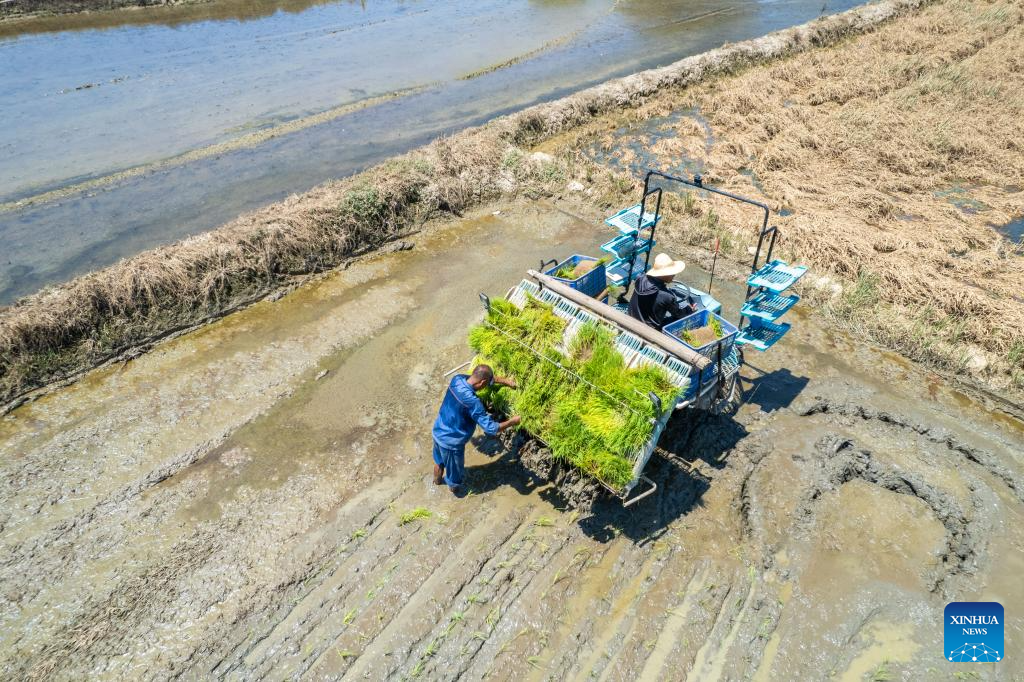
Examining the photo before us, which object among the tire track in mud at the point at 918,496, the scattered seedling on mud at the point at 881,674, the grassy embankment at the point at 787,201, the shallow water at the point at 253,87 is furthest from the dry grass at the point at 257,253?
the scattered seedling on mud at the point at 881,674

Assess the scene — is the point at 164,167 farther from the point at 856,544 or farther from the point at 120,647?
the point at 856,544

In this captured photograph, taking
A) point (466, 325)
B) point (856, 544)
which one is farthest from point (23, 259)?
point (856, 544)

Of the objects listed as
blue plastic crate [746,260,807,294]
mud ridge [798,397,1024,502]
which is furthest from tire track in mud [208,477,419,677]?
mud ridge [798,397,1024,502]

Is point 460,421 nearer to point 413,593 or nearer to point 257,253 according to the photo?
point 413,593

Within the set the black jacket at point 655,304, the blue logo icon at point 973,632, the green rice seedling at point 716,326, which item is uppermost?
the black jacket at point 655,304

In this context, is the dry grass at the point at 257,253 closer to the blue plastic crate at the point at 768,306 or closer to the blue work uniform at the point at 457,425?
the blue work uniform at the point at 457,425

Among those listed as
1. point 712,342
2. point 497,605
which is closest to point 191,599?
point 497,605
